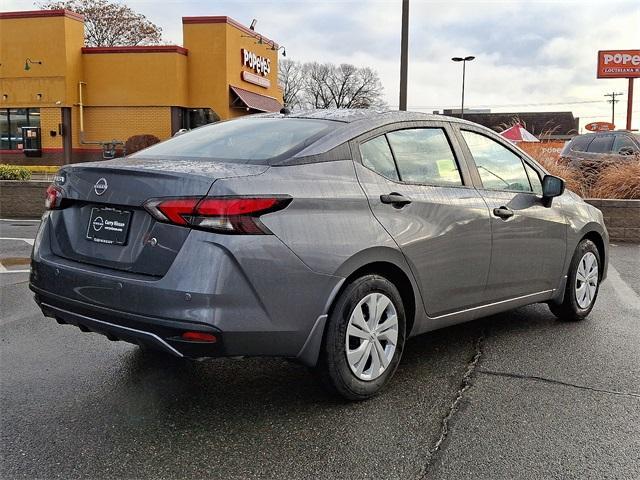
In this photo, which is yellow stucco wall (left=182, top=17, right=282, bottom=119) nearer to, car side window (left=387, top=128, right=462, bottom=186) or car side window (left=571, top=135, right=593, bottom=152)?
car side window (left=571, top=135, right=593, bottom=152)

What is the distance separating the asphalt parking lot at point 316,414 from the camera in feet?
9.07

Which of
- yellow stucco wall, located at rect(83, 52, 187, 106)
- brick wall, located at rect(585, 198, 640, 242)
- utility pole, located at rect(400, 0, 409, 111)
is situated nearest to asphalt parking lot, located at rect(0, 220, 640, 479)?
brick wall, located at rect(585, 198, 640, 242)

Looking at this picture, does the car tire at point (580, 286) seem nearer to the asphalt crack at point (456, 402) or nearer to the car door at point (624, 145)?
the asphalt crack at point (456, 402)

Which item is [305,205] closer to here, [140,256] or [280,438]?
[140,256]

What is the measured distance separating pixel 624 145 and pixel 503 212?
10968mm

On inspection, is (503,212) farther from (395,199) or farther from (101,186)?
(101,186)

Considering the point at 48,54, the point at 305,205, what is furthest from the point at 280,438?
the point at 48,54

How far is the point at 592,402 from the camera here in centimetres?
349

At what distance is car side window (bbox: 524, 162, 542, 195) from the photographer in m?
4.77

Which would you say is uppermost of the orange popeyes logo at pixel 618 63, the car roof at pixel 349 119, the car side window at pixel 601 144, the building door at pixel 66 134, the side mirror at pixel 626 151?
the orange popeyes logo at pixel 618 63

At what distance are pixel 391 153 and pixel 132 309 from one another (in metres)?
1.72

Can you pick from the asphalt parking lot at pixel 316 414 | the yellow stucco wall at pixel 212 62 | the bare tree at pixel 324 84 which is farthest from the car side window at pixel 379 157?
the bare tree at pixel 324 84

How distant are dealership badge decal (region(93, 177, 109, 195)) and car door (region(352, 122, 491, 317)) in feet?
4.29

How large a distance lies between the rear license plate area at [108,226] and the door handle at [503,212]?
2.39 meters
